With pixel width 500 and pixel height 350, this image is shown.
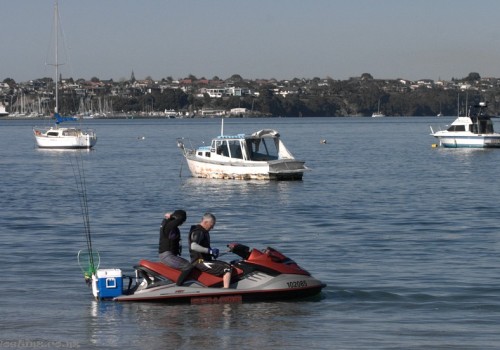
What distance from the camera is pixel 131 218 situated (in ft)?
110

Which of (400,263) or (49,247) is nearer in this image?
(400,263)

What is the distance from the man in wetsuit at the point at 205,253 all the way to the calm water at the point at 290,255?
1.86 feet

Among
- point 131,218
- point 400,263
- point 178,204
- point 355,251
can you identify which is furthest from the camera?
point 178,204

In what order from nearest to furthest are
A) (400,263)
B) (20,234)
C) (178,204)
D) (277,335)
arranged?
(277,335)
(400,263)
(20,234)
(178,204)

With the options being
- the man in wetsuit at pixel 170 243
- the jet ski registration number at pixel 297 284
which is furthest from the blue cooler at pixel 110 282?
the jet ski registration number at pixel 297 284

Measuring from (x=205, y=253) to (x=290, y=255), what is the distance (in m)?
7.27

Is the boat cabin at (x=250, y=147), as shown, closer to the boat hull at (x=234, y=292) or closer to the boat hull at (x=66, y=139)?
the boat hull at (x=234, y=292)

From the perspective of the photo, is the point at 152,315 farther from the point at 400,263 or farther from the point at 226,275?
the point at 400,263

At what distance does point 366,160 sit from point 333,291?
174 ft

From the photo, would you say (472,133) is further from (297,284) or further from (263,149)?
(297,284)

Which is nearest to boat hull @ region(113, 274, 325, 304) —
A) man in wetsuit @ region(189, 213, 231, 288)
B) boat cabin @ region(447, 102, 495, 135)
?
man in wetsuit @ region(189, 213, 231, 288)

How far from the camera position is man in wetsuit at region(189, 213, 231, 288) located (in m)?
17.7

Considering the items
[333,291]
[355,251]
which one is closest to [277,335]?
[333,291]

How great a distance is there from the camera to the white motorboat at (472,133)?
81188 mm
